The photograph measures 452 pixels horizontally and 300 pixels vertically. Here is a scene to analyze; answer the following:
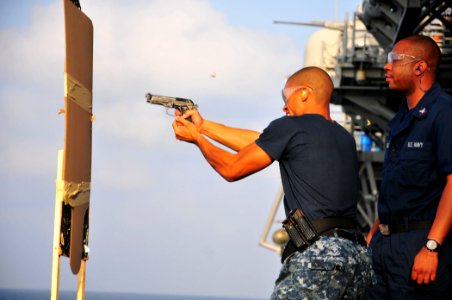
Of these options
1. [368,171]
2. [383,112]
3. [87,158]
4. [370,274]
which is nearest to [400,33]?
[383,112]

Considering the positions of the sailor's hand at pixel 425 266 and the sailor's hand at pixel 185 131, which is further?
the sailor's hand at pixel 425 266

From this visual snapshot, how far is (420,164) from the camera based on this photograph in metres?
6.29

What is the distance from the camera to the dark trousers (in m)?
6.20

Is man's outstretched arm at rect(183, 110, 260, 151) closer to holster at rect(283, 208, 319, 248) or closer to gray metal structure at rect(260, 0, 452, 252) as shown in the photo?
holster at rect(283, 208, 319, 248)

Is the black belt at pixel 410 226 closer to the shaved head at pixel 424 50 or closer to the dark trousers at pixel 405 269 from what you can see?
the dark trousers at pixel 405 269

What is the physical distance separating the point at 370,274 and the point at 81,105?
2.65 metres

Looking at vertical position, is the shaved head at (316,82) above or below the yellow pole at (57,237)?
above

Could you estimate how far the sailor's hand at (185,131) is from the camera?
5.71 m

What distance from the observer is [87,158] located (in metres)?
7.38

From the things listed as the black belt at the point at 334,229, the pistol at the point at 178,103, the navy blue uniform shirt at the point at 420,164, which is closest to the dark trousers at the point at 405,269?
the navy blue uniform shirt at the point at 420,164

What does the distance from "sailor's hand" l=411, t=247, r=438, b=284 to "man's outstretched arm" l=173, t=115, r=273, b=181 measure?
4.29 feet

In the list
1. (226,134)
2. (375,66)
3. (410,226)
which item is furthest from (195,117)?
(375,66)

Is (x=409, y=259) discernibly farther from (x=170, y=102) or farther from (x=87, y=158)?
(x=87, y=158)

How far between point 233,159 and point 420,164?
1.46 m
